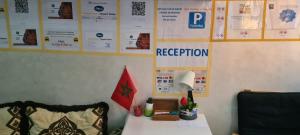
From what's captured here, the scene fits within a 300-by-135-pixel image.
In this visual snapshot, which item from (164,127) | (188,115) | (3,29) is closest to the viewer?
(164,127)

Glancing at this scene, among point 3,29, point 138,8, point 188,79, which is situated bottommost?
point 188,79

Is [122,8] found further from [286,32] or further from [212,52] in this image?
[286,32]

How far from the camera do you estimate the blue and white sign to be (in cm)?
210

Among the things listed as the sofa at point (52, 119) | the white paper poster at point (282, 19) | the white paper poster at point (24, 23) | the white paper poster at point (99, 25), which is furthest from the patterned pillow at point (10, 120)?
the white paper poster at point (282, 19)

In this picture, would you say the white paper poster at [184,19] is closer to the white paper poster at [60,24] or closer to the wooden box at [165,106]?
the wooden box at [165,106]

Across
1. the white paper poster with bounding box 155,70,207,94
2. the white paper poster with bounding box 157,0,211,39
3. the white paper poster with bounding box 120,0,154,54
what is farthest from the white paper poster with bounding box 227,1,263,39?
the white paper poster with bounding box 120,0,154,54

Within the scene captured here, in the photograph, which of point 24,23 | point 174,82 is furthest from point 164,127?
point 24,23

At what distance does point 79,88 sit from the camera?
2270 millimetres

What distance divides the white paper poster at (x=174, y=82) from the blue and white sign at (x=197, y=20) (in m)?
0.34

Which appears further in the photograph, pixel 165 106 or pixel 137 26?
pixel 165 106

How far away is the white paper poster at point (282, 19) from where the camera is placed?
2.08 metres

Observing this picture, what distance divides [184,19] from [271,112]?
957 mm

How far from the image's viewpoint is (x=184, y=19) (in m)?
2.11

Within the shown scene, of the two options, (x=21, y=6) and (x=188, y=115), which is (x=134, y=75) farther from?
(x=21, y=6)
